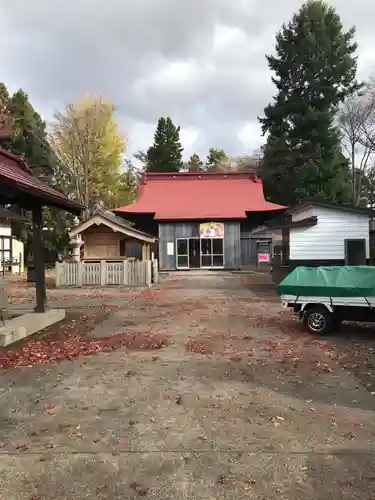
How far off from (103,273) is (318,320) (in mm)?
13718

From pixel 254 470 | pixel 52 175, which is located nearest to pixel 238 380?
pixel 254 470

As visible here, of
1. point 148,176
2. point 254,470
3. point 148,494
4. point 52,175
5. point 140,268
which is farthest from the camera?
point 52,175

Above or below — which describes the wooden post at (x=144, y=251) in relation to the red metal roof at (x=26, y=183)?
below

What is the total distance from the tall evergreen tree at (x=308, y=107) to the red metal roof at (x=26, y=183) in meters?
32.2

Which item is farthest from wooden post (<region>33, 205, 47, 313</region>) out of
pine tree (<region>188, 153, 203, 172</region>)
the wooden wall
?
pine tree (<region>188, 153, 203, 172</region>)

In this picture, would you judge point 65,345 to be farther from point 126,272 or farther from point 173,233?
point 173,233

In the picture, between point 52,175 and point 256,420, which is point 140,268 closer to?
point 256,420

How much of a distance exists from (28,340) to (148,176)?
109ft

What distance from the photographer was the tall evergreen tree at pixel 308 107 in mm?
40969

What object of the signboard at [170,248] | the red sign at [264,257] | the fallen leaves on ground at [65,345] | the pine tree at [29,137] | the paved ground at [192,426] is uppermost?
the pine tree at [29,137]

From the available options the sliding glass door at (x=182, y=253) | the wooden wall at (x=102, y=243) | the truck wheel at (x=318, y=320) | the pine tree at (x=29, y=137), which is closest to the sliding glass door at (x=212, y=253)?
the sliding glass door at (x=182, y=253)

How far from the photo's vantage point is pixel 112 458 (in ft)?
12.6

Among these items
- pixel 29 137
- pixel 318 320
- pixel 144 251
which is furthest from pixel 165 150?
pixel 318 320

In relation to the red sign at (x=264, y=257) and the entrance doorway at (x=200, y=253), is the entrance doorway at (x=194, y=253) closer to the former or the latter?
the entrance doorway at (x=200, y=253)
